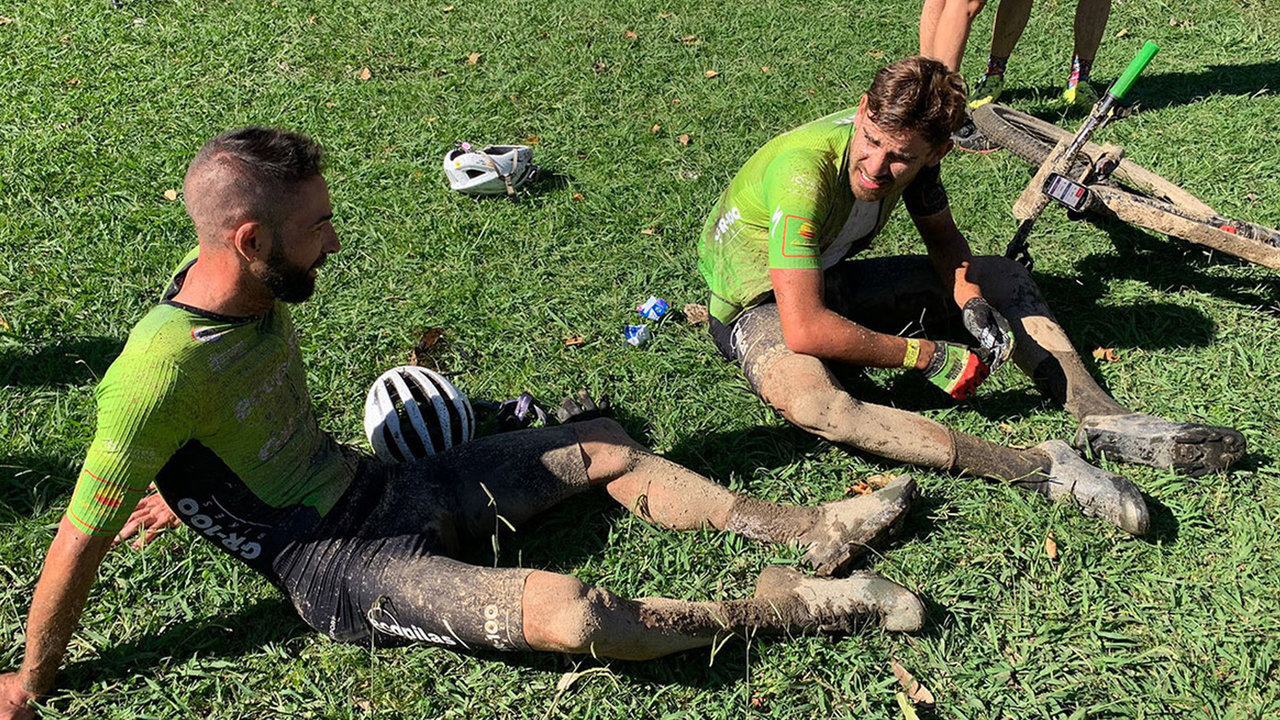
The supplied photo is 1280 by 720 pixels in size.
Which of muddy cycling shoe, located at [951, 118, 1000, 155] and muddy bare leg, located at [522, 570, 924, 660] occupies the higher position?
muddy cycling shoe, located at [951, 118, 1000, 155]

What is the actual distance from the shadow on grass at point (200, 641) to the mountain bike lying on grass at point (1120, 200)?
397cm

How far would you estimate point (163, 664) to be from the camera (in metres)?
3.29

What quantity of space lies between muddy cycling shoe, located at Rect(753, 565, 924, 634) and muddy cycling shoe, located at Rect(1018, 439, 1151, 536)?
0.94m

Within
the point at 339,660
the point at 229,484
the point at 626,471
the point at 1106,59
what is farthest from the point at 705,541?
the point at 1106,59

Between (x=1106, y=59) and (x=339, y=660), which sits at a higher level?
(x=1106, y=59)

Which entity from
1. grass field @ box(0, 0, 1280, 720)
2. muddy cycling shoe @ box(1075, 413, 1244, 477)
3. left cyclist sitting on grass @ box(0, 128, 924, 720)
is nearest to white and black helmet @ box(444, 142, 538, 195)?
grass field @ box(0, 0, 1280, 720)

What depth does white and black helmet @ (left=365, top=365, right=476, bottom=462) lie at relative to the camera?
3.84m

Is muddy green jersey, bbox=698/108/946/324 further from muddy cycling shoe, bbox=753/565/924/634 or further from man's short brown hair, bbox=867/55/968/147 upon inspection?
muddy cycling shoe, bbox=753/565/924/634

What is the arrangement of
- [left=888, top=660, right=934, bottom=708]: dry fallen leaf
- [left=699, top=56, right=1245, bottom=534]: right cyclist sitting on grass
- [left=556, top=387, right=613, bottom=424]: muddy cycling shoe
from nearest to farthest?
[left=888, top=660, right=934, bottom=708]: dry fallen leaf
[left=699, top=56, right=1245, bottom=534]: right cyclist sitting on grass
[left=556, top=387, right=613, bottom=424]: muddy cycling shoe

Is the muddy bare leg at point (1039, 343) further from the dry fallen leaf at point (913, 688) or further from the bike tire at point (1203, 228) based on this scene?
the dry fallen leaf at point (913, 688)

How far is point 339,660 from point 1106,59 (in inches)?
303

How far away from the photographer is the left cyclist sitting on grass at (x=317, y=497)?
9.10 feet

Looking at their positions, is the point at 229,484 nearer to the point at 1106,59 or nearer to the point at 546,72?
the point at 546,72

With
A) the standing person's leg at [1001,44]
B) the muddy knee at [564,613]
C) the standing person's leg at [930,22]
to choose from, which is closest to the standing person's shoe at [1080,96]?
the standing person's leg at [1001,44]
